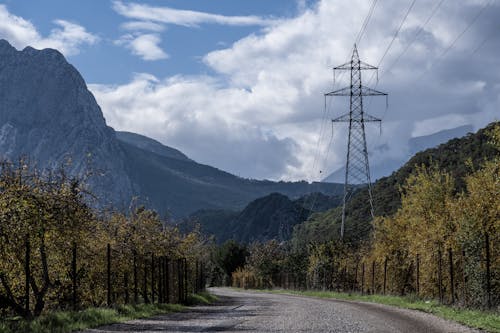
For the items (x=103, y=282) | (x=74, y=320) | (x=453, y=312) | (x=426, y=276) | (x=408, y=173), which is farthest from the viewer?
(x=408, y=173)

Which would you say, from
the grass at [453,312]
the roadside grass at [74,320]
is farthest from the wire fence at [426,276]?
the roadside grass at [74,320]

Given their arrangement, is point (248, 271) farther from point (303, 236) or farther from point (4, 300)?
point (4, 300)

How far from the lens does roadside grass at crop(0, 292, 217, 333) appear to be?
15.7m

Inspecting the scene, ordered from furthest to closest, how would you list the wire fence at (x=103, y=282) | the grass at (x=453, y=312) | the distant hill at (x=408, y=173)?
the distant hill at (x=408, y=173)
the wire fence at (x=103, y=282)
the grass at (x=453, y=312)

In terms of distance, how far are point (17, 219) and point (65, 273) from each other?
5962mm

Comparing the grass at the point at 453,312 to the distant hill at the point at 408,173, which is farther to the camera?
the distant hill at the point at 408,173

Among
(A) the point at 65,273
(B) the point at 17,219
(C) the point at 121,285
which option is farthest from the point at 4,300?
(C) the point at 121,285

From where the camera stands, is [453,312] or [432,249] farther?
[432,249]

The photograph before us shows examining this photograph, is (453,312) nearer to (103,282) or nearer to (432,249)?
(432,249)

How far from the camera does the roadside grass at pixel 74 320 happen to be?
1566 cm

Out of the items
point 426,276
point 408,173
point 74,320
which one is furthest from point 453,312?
point 408,173

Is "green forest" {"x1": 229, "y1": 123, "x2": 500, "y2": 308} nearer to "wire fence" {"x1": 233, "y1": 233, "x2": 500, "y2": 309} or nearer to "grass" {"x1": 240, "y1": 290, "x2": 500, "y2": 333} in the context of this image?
"wire fence" {"x1": 233, "y1": 233, "x2": 500, "y2": 309}

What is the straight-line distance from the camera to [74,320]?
1809 cm

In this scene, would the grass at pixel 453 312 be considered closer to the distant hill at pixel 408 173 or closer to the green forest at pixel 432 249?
the green forest at pixel 432 249
